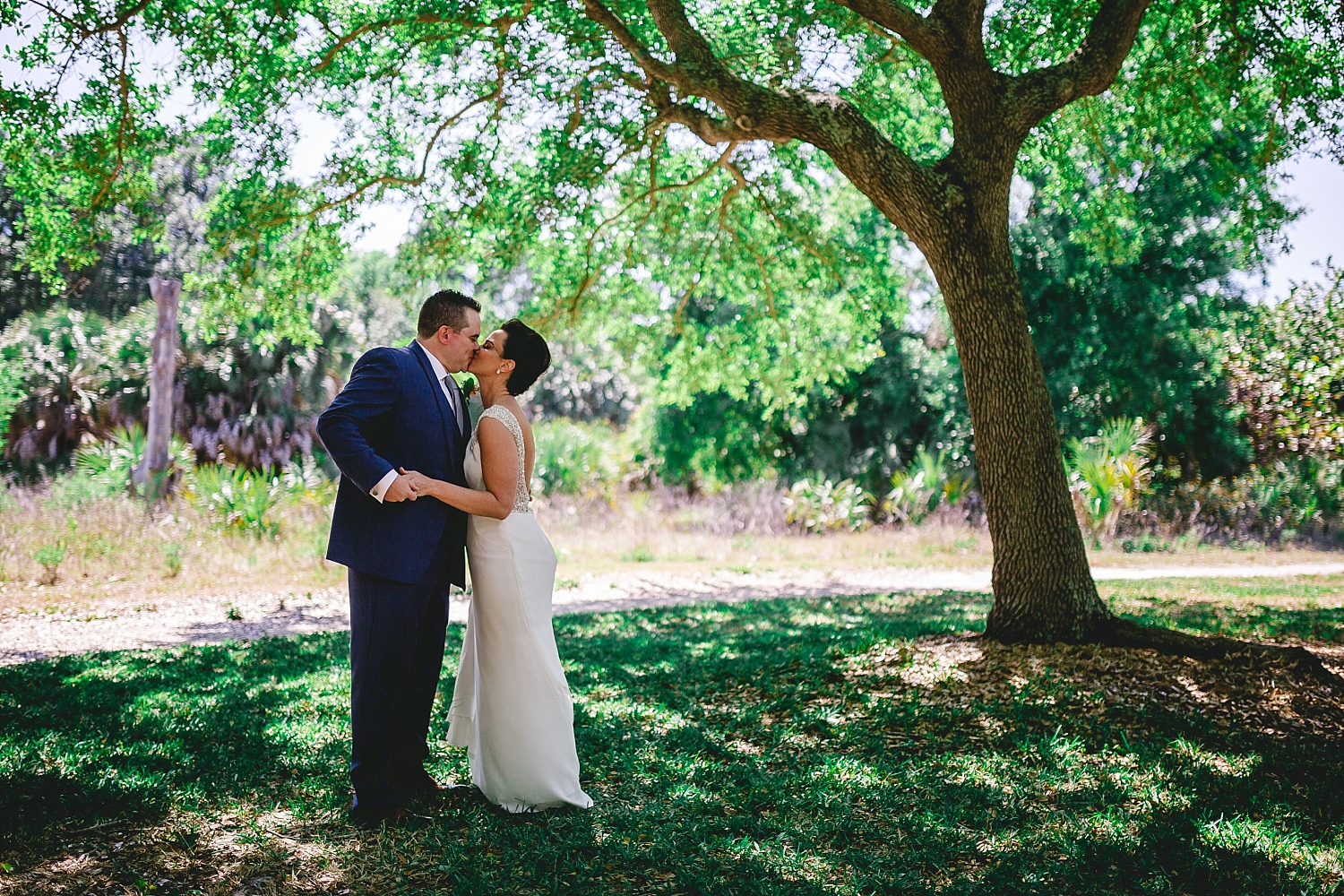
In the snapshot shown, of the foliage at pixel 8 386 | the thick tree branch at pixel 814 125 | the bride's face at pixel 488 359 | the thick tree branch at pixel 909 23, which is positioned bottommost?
the bride's face at pixel 488 359

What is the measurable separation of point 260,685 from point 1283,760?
6.39 m

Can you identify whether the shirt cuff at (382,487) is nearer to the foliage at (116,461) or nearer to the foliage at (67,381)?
the foliage at (116,461)

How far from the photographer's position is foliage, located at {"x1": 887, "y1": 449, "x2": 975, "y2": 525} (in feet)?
60.3

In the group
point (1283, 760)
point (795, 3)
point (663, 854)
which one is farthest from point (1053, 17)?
point (663, 854)

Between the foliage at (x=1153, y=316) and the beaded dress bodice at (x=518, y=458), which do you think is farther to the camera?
the foliage at (x=1153, y=316)

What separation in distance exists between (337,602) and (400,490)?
7.57 m

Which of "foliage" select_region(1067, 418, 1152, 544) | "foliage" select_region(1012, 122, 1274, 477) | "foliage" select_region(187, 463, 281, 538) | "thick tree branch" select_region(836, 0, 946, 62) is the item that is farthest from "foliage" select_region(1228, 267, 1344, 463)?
"foliage" select_region(187, 463, 281, 538)

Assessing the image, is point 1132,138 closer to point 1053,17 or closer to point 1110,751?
point 1053,17

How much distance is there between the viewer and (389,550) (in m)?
3.88

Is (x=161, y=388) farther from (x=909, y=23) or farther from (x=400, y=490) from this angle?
(x=400, y=490)

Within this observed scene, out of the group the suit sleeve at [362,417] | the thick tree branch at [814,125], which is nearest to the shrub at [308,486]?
the thick tree branch at [814,125]

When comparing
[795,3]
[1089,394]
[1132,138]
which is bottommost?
[1089,394]

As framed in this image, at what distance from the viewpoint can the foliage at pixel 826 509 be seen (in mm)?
17859

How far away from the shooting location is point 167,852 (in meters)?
3.50
